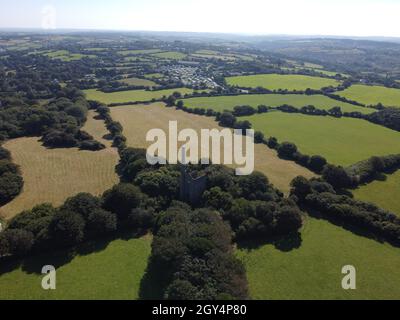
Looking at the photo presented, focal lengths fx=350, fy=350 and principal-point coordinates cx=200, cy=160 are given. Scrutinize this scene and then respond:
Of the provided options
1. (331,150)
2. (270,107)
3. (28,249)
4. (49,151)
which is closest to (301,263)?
(28,249)

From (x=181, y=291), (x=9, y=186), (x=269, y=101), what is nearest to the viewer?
(x=181, y=291)

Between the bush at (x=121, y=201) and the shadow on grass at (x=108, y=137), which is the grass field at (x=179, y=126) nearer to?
the shadow on grass at (x=108, y=137)

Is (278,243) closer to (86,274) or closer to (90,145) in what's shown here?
(86,274)

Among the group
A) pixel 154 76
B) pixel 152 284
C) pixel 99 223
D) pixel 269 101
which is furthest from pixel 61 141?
pixel 154 76

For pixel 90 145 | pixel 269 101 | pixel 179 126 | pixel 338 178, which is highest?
pixel 338 178

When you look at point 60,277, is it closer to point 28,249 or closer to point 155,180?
point 28,249

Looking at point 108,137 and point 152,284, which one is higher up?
point 152,284
